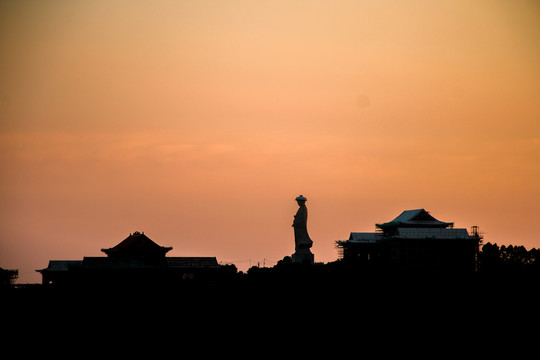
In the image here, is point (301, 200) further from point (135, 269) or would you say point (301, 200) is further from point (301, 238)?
point (135, 269)

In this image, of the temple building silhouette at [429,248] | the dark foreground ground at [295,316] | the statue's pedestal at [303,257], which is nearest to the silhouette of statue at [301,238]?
the statue's pedestal at [303,257]

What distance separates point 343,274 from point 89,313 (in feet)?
77.3

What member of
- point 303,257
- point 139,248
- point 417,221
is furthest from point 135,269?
point 417,221

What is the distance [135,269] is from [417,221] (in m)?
27.7

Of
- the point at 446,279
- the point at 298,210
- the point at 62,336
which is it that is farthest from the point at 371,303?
the point at 62,336

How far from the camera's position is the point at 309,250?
3410 inches

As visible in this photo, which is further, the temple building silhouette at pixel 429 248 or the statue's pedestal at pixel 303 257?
the temple building silhouette at pixel 429 248

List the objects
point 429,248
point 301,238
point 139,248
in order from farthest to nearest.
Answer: point 139,248 → point 429,248 → point 301,238

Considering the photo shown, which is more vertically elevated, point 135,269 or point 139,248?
point 139,248

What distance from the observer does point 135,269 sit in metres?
93.6

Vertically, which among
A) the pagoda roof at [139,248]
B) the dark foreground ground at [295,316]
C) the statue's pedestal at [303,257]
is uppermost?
the pagoda roof at [139,248]

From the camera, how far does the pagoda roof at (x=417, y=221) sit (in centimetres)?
9356

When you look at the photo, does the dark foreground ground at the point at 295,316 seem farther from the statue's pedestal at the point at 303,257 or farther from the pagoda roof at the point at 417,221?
the pagoda roof at the point at 417,221

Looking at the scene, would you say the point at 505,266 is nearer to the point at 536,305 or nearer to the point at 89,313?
the point at 536,305
